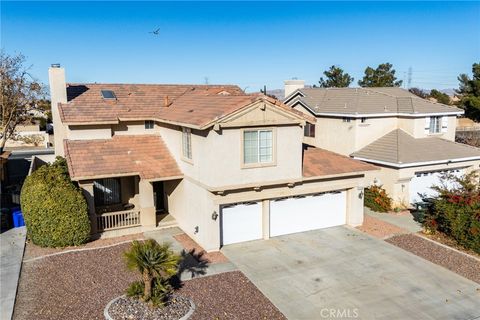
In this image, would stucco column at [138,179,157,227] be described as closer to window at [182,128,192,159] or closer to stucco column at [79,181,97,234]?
stucco column at [79,181,97,234]

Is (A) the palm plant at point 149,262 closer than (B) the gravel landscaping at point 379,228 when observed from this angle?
Yes

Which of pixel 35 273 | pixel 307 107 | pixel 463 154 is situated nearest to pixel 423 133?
pixel 463 154

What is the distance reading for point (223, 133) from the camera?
15938mm

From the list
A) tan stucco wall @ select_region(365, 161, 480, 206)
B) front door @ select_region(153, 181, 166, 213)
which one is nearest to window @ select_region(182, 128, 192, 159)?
front door @ select_region(153, 181, 166, 213)

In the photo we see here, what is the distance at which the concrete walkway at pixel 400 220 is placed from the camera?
19.9 metres

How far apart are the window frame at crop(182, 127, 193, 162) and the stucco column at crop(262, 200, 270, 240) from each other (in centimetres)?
391

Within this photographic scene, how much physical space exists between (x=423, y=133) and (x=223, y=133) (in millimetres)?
15846

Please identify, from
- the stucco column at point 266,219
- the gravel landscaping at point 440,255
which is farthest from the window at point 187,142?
the gravel landscaping at point 440,255

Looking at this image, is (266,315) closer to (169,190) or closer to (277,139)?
(277,139)

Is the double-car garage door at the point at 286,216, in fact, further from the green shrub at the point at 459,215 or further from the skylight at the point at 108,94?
the skylight at the point at 108,94

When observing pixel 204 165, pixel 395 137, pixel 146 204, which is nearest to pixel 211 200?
pixel 204 165

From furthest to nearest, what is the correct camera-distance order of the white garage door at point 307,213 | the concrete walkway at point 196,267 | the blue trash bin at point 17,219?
the blue trash bin at point 17,219, the white garage door at point 307,213, the concrete walkway at point 196,267

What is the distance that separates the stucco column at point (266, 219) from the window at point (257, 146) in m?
2.17

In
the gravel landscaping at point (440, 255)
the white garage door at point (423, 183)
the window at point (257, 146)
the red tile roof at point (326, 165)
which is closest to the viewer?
the gravel landscaping at point (440, 255)
